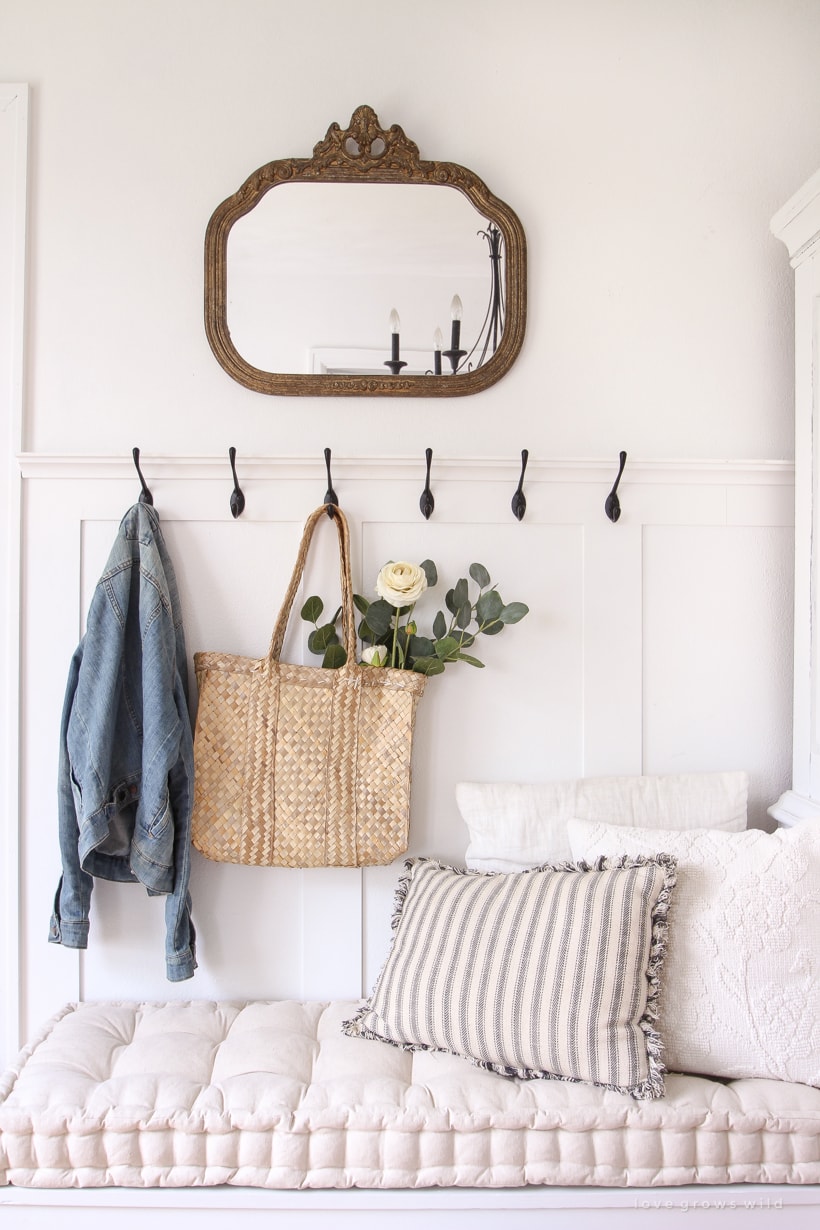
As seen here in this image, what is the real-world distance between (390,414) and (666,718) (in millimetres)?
814

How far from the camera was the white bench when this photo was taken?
3.85 feet

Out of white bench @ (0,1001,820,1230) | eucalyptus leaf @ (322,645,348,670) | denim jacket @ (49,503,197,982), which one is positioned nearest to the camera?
white bench @ (0,1001,820,1230)

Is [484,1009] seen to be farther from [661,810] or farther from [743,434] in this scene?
[743,434]

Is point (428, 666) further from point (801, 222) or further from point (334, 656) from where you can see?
point (801, 222)

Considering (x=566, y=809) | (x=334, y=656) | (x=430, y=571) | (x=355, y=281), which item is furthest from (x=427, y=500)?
(x=566, y=809)

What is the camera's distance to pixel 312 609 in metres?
1.55

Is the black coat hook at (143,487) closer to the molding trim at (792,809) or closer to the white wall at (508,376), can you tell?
the white wall at (508,376)

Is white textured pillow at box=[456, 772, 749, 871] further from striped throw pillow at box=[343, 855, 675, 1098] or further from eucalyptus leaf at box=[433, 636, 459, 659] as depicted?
eucalyptus leaf at box=[433, 636, 459, 659]

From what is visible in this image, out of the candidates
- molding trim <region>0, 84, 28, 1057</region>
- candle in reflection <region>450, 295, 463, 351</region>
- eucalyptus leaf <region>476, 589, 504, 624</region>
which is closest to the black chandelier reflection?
candle in reflection <region>450, 295, 463, 351</region>

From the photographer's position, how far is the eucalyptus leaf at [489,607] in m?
1.54

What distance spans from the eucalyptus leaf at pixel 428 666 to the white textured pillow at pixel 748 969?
1.78 ft

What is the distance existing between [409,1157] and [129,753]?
801 millimetres

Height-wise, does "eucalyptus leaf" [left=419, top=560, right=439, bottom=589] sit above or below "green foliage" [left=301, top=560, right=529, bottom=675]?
above

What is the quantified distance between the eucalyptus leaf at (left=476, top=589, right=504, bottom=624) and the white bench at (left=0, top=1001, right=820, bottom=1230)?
30.2 inches
